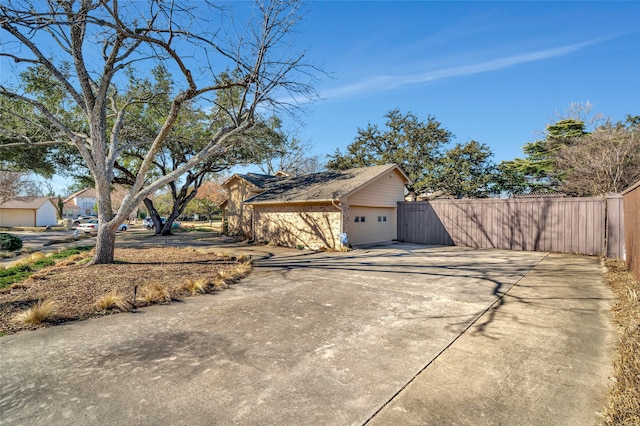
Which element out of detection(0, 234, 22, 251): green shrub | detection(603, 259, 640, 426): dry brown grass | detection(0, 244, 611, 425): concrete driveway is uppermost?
detection(0, 234, 22, 251): green shrub

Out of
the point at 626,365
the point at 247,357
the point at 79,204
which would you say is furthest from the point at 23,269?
the point at 79,204

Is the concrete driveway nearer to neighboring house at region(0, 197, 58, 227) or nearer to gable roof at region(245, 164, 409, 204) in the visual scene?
gable roof at region(245, 164, 409, 204)

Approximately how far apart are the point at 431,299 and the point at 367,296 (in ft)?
4.10

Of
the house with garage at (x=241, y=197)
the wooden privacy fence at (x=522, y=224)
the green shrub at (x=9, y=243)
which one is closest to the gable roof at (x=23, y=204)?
the green shrub at (x=9, y=243)

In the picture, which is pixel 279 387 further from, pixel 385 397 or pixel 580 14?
pixel 580 14

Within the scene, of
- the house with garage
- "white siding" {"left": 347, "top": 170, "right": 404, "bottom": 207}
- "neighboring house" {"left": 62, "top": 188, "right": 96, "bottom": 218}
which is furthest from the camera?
"neighboring house" {"left": 62, "top": 188, "right": 96, "bottom": 218}

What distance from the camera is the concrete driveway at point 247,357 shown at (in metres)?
2.67

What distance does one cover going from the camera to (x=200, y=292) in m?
6.59

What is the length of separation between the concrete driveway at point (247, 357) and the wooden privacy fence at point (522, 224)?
797 centimetres

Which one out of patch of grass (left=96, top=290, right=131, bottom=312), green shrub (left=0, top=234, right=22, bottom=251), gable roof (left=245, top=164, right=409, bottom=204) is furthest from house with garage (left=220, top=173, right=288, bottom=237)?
patch of grass (left=96, top=290, right=131, bottom=312)

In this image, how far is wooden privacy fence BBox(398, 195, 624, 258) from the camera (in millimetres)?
11344

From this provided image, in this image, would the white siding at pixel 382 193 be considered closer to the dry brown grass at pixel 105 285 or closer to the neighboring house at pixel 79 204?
the dry brown grass at pixel 105 285

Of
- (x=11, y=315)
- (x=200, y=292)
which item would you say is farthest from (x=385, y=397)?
(x=11, y=315)

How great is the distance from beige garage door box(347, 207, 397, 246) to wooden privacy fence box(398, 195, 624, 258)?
56 centimetres
